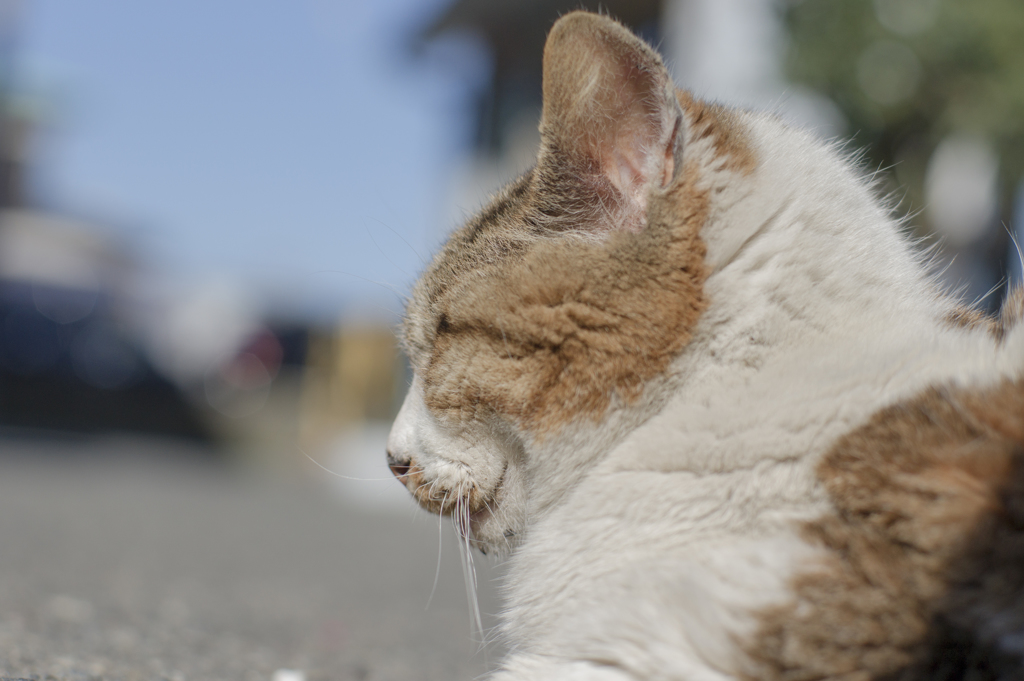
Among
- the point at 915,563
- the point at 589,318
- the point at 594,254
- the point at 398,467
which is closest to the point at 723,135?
the point at 594,254

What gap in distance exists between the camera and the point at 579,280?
1.52 meters

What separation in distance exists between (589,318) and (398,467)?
24.0 inches

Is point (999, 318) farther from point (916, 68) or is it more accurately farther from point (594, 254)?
point (916, 68)

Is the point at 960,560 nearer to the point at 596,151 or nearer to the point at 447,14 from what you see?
the point at 596,151

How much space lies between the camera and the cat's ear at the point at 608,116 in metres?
1.48

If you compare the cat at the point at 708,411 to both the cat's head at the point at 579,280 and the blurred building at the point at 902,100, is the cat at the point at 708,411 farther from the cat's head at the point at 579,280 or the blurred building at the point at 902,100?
the blurred building at the point at 902,100

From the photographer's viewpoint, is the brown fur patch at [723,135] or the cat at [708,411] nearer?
the cat at [708,411]

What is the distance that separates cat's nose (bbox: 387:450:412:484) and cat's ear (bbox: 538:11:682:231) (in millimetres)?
651

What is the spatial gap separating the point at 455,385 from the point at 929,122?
3706mm

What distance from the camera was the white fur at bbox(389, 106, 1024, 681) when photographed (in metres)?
1.17

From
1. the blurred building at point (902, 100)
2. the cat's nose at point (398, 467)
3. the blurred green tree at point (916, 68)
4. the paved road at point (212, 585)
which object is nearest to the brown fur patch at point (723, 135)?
the cat's nose at point (398, 467)

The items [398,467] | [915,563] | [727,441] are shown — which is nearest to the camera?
[915,563]

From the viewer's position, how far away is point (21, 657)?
77.0 inches

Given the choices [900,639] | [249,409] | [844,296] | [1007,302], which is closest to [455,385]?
[844,296]
